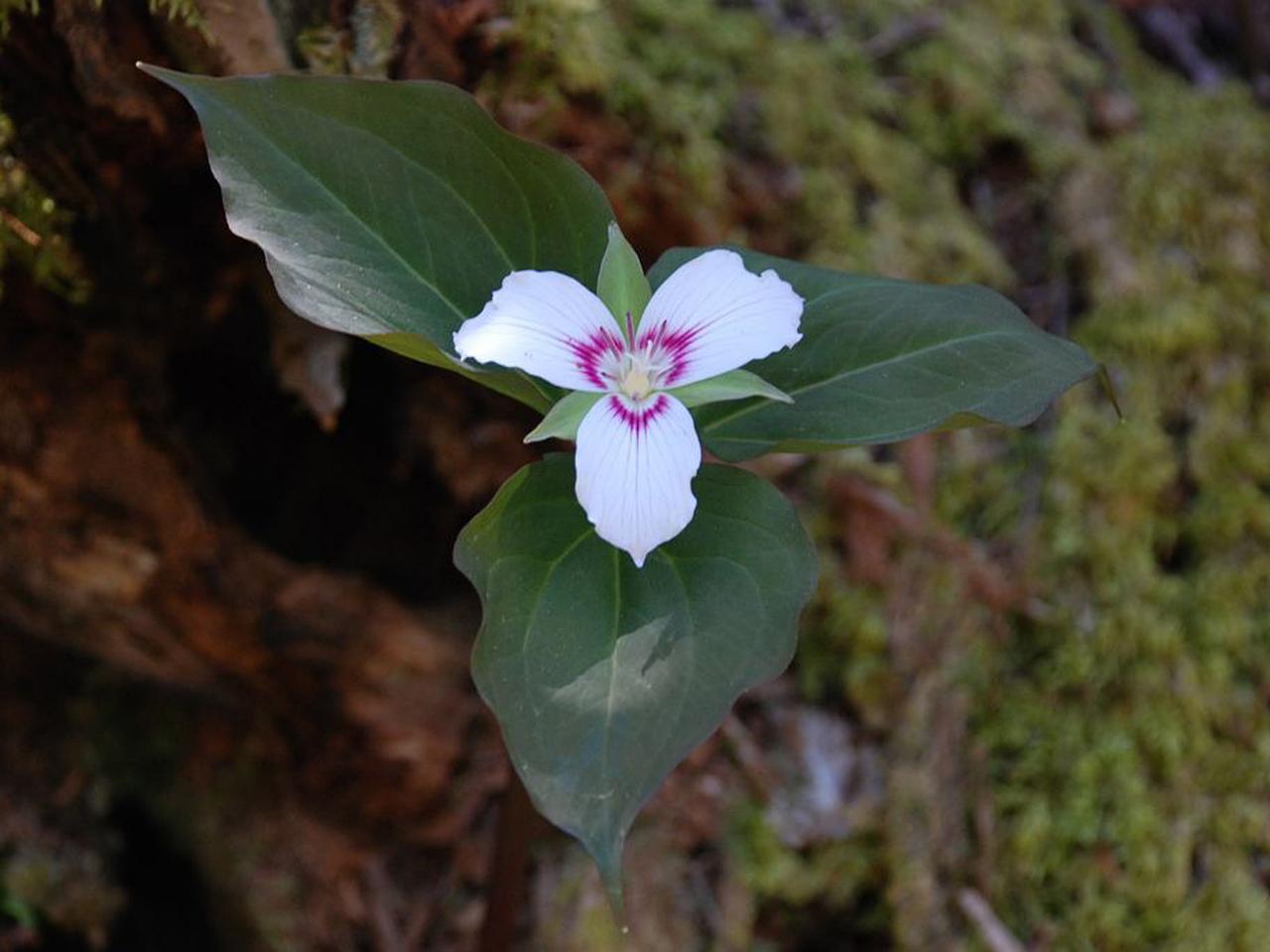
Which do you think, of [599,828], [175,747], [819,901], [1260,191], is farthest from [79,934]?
[1260,191]

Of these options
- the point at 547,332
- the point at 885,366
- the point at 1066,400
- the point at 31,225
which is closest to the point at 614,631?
the point at 547,332

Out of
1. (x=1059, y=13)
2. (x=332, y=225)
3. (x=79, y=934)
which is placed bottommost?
(x=79, y=934)

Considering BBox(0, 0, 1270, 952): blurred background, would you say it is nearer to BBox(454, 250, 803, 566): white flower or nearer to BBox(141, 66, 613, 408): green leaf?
BBox(141, 66, 613, 408): green leaf

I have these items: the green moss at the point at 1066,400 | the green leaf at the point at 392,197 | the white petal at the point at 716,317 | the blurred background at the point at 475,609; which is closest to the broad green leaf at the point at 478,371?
the green leaf at the point at 392,197

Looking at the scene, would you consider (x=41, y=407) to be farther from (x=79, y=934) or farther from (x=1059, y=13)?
(x=1059, y=13)

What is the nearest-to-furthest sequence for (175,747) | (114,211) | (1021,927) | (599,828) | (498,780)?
(599,828)
(114,211)
(1021,927)
(498,780)
(175,747)

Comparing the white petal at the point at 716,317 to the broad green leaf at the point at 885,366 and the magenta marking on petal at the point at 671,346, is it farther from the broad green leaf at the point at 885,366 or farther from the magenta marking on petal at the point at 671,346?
the broad green leaf at the point at 885,366
